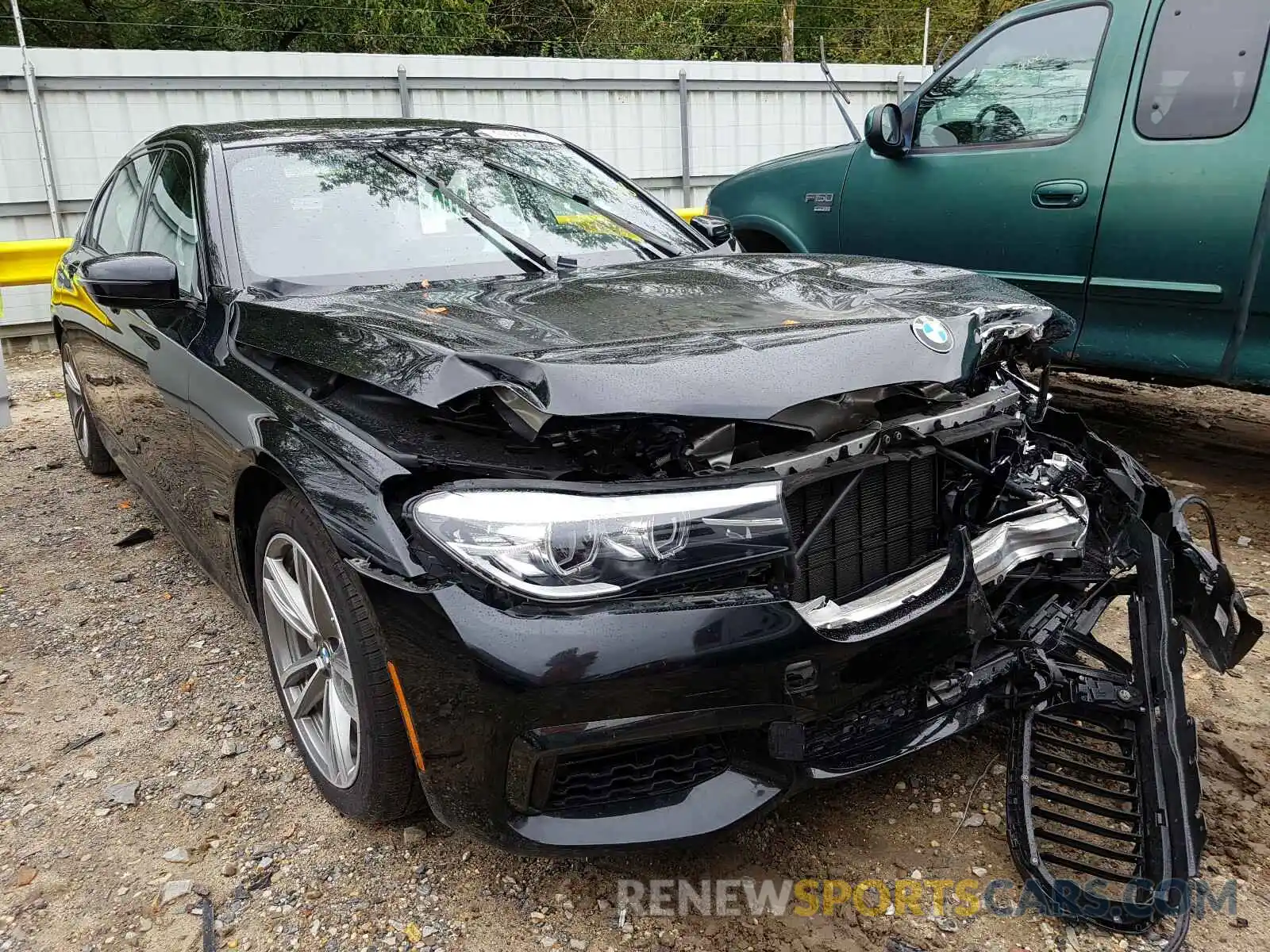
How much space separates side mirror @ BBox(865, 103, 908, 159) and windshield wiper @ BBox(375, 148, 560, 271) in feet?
7.63

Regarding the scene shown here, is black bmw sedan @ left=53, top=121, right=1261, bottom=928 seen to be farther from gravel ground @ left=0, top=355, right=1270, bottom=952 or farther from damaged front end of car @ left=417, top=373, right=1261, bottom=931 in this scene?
gravel ground @ left=0, top=355, right=1270, bottom=952

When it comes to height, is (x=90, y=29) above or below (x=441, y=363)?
above

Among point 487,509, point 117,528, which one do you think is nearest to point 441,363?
point 487,509

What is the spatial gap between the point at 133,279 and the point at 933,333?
2.07 metres

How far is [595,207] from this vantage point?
11.1ft

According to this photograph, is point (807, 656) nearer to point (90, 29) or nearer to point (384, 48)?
point (384, 48)

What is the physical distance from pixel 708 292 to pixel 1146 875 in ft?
5.20

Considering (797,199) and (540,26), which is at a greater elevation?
(540,26)

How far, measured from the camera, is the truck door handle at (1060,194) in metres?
4.05

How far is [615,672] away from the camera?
1.67 metres

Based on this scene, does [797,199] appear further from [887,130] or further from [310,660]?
[310,660]

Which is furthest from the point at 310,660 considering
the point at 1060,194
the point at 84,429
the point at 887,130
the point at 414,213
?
the point at 887,130

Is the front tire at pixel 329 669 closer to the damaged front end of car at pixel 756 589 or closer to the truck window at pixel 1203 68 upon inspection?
the damaged front end of car at pixel 756 589

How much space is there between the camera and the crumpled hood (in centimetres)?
178
